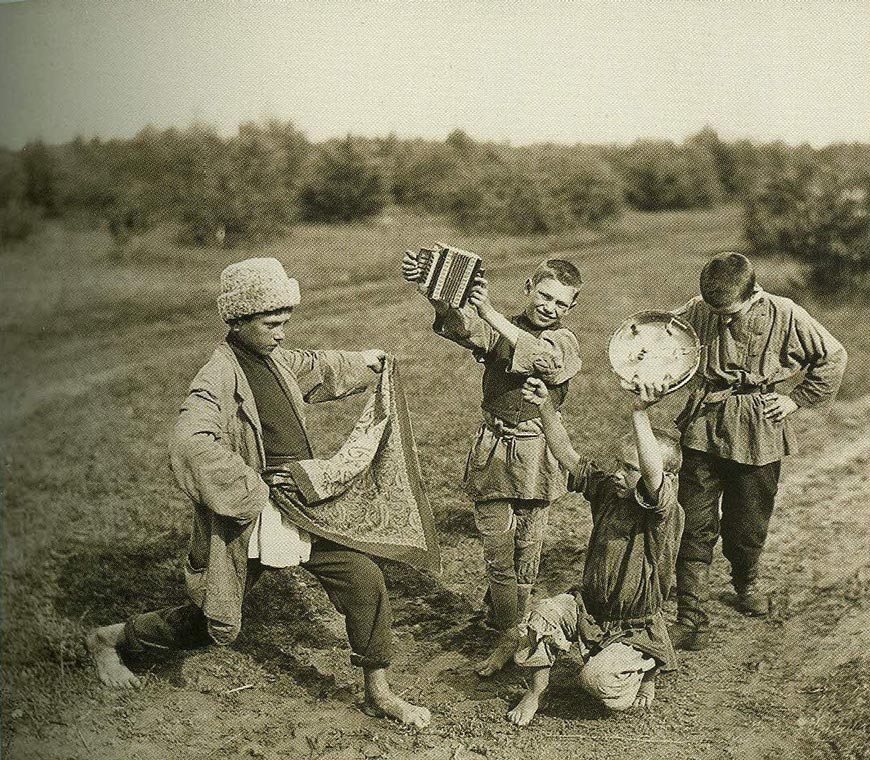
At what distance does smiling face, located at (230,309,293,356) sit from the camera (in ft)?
13.3

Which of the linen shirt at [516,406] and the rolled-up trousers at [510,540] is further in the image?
the rolled-up trousers at [510,540]

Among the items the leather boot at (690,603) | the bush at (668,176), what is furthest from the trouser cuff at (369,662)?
the bush at (668,176)

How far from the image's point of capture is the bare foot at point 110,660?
4.56 m

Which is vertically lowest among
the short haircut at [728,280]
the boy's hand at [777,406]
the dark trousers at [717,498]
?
the dark trousers at [717,498]

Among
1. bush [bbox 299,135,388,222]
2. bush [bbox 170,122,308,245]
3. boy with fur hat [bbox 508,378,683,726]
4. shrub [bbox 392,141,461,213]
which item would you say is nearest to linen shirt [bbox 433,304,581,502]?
boy with fur hat [bbox 508,378,683,726]

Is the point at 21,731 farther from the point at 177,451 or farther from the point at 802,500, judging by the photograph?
the point at 802,500

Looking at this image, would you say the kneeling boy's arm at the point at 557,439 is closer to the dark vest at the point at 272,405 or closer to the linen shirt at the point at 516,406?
the linen shirt at the point at 516,406

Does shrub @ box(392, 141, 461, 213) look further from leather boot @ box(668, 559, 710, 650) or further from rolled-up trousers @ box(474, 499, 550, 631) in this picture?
leather boot @ box(668, 559, 710, 650)

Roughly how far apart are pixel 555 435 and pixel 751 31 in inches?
89.6

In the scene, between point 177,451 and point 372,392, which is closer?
point 177,451

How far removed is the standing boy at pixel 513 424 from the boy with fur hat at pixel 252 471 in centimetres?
50

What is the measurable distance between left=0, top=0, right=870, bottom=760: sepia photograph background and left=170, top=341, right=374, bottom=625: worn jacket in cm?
78

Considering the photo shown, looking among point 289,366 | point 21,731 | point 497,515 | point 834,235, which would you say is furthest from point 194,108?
point 834,235

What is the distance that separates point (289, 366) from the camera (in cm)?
423
